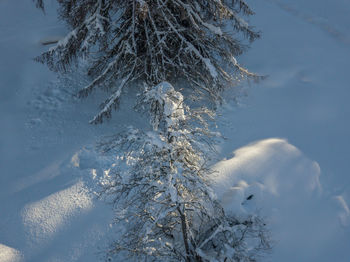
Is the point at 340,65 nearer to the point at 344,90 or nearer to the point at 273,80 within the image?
the point at 344,90

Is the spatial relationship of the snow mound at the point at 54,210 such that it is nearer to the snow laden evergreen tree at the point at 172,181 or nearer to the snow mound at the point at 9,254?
the snow mound at the point at 9,254

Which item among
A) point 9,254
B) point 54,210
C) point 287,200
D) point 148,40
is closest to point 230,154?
point 287,200

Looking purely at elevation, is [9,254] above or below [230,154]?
below

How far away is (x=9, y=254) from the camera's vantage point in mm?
5844

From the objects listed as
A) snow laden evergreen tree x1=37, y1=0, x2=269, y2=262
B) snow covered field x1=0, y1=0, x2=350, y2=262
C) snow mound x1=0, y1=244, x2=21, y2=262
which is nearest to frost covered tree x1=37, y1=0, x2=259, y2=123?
snow laden evergreen tree x1=37, y1=0, x2=269, y2=262

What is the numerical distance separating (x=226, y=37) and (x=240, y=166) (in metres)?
3.38

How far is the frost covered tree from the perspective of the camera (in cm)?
641

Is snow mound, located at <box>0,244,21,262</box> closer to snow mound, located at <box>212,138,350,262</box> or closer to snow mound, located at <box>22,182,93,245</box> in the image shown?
snow mound, located at <box>22,182,93,245</box>

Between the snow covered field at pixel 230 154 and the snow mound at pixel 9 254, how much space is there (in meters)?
0.02

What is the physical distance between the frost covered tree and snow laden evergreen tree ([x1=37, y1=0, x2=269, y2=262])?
0.08 ft

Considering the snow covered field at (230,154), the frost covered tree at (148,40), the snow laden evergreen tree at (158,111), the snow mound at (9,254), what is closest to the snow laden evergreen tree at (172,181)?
the snow laden evergreen tree at (158,111)

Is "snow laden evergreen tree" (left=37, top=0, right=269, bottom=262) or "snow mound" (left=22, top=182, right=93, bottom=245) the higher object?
"snow laden evergreen tree" (left=37, top=0, right=269, bottom=262)

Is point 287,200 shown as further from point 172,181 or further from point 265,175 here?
point 172,181

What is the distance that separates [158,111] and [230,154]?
3774 millimetres
